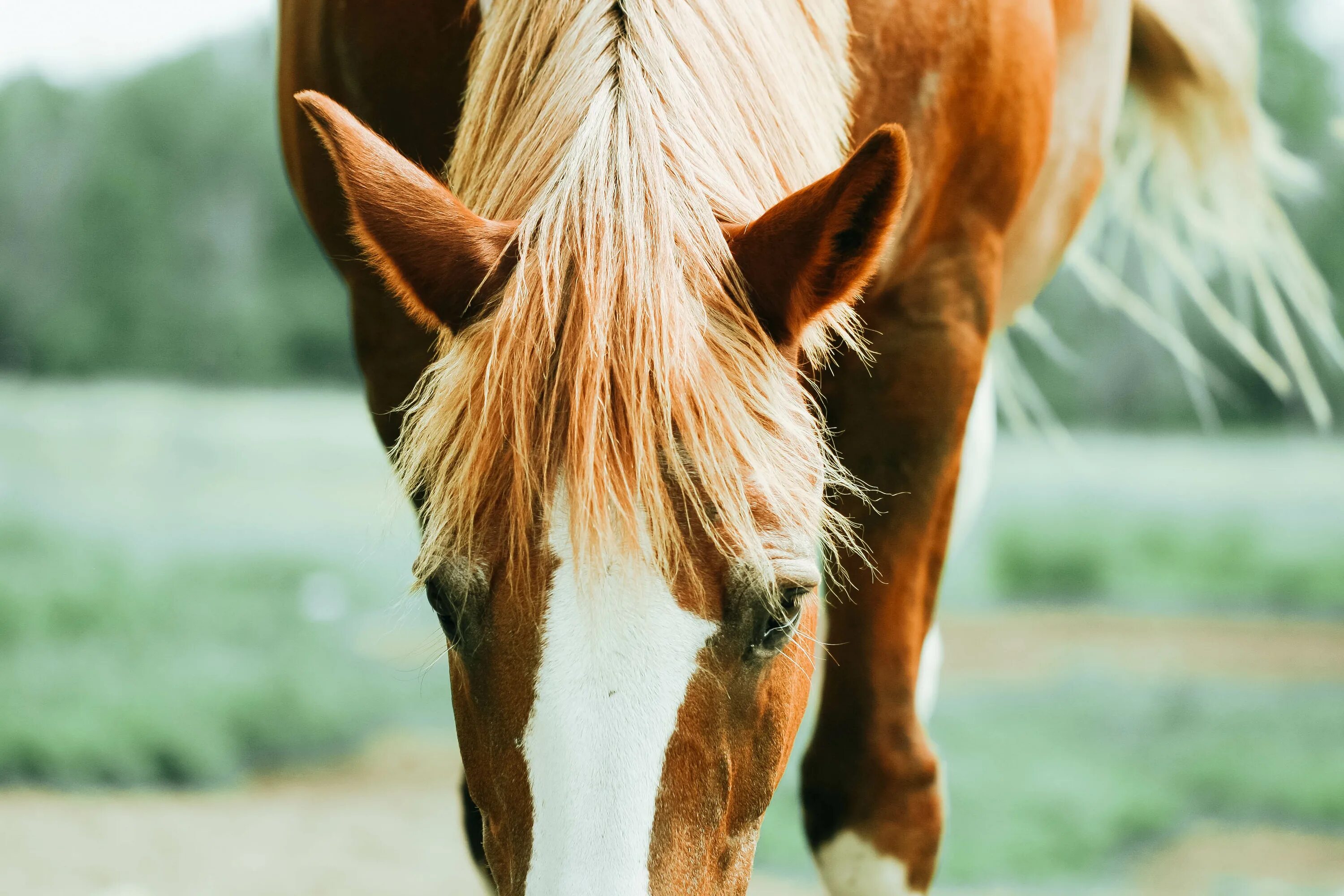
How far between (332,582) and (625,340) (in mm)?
5731

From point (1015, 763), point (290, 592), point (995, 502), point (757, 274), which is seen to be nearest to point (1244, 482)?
point (995, 502)

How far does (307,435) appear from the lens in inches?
375

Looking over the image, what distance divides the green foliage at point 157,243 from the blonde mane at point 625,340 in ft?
27.6

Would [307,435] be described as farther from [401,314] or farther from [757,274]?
[757,274]

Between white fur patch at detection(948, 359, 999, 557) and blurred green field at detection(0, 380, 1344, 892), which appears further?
blurred green field at detection(0, 380, 1344, 892)

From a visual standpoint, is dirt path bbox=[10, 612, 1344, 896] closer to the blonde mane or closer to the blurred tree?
the blonde mane

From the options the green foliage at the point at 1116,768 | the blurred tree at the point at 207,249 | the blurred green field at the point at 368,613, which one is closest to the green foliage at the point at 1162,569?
the blurred green field at the point at 368,613

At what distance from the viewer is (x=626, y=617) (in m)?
0.91

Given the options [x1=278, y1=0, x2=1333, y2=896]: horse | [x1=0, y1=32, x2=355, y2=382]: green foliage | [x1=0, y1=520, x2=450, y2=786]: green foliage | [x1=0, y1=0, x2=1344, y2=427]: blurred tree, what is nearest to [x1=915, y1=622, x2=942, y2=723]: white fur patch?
[x1=278, y1=0, x2=1333, y2=896]: horse

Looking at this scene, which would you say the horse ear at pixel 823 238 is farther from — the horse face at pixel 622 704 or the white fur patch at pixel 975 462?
the white fur patch at pixel 975 462

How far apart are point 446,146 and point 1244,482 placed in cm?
951

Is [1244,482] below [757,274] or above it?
below

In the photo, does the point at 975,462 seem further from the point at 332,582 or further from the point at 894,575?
the point at 332,582

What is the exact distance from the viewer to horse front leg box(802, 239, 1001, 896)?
60.1 inches
